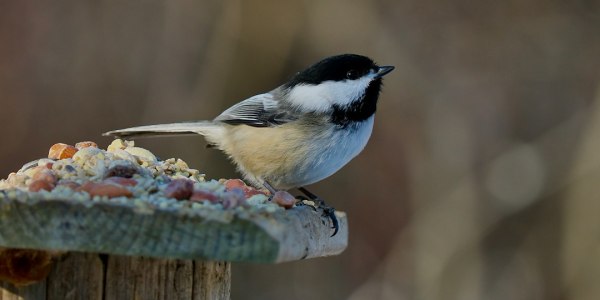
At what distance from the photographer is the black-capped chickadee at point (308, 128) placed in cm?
336

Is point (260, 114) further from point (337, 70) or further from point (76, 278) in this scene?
point (76, 278)

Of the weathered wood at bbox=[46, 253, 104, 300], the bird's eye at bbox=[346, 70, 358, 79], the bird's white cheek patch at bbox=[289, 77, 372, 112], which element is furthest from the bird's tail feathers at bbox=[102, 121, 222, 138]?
the weathered wood at bbox=[46, 253, 104, 300]

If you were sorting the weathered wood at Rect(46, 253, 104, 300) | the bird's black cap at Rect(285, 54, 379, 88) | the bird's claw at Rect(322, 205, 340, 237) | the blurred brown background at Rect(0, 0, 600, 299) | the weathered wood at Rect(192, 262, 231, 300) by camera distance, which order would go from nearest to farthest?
1. the weathered wood at Rect(46, 253, 104, 300)
2. the weathered wood at Rect(192, 262, 231, 300)
3. the bird's claw at Rect(322, 205, 340, 237)
4. the bird's black cap at Rect(285, 54, 379, 88)
5. the blurred brown background at Rect(0, 0, 600, 299)

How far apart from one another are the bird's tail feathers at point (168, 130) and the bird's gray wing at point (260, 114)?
0.19 feet

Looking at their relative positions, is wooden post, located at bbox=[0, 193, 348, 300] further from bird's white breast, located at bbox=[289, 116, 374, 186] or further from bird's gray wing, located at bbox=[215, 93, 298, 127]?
bird's gray wing, located at bbox=[215, 93, 298, 127]

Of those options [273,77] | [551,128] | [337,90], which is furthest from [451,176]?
[337,90]

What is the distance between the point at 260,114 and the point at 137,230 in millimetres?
1704

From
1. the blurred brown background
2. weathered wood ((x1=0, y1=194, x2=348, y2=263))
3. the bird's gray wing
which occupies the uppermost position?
weathered wood ((x1=0, y1=194, x2=348, y2=263))

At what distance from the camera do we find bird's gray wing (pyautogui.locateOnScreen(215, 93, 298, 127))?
3496mm

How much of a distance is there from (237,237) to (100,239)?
30 centimetres

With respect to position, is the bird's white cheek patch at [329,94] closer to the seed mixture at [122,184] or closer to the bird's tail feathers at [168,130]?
the bird's tail feathers at [168,130]

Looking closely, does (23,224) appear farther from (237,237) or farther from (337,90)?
(337,90)

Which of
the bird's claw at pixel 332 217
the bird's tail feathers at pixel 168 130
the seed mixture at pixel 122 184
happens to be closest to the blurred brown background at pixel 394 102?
the bird's tail feathers at pixel 168 130

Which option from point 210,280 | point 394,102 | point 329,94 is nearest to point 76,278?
point 210,280
